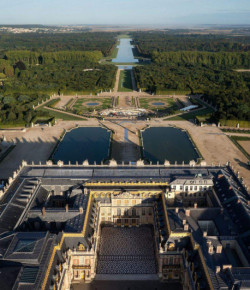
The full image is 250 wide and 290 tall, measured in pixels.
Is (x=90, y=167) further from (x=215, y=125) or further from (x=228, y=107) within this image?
(x=228, y=107)

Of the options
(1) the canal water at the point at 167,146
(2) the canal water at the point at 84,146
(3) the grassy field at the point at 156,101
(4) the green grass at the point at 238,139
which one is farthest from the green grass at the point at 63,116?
(4) the green grass at the point at 238,139

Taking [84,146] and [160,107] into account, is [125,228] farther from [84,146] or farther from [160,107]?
[160,107]

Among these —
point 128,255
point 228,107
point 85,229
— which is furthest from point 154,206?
point 228,107

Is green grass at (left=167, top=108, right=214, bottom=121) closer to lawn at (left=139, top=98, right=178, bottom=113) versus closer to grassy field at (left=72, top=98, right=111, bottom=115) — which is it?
lawn at (left=139, top=98, right=178, bottom=113)

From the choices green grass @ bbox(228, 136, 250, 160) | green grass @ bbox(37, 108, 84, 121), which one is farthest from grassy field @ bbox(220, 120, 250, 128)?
green grass @ bbox(37, 108, 84, 121)

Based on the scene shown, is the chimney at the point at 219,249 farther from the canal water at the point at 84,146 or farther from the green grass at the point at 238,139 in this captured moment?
the green grass at the point at 238,139

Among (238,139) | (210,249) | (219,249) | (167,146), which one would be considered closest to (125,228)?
(210,249)

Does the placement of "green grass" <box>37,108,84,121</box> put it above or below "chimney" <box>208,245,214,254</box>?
above
